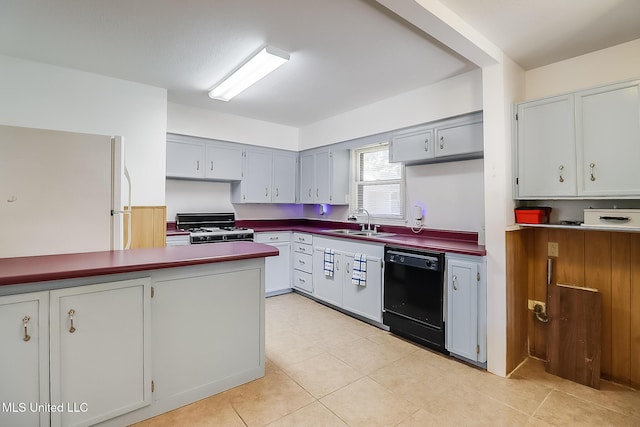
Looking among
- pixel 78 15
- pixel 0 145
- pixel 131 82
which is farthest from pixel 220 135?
pixel 0 145

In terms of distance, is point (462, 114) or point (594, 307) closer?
point (594, 307)

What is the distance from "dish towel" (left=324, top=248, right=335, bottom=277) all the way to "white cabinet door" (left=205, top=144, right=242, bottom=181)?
1680 millimetres

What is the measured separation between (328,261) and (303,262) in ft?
2.03

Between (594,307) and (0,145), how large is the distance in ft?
13.3

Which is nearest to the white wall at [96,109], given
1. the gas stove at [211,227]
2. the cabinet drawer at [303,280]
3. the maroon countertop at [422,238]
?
the gas stove at [211,227]

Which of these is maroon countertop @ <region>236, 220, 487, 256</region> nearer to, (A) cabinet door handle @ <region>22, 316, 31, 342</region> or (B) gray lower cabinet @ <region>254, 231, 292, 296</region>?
(B) gray lower cabinet @ <region>254, 231, 292, 296</region>

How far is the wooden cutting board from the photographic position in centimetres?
226

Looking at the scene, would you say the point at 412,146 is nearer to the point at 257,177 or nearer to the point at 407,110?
the point at 407,110

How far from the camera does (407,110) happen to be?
3.41m

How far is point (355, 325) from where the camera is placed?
339cm

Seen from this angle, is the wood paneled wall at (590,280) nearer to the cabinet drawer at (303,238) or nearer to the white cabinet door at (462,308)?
the white cabinet door at (462,308)

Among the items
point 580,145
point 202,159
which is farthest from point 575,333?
point 202,159

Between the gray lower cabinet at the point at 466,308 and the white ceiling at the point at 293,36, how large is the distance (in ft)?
5.62

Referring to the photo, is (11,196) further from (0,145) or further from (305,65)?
(305,65)
